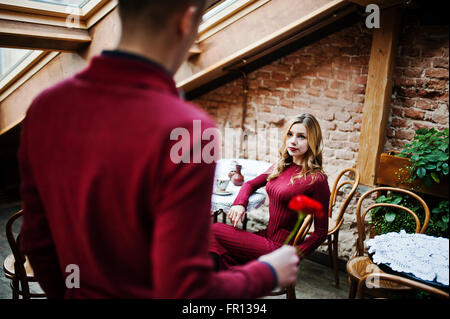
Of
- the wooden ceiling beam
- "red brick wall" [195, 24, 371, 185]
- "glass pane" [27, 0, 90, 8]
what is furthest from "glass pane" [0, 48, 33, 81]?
"red brick wall" [195, 24, 371, 185]

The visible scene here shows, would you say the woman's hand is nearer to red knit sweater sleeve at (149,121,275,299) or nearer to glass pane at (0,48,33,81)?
red knit sweater sleeve at (149,121,275,299)

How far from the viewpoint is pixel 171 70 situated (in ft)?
2.58

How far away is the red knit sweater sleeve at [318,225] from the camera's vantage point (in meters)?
2.29

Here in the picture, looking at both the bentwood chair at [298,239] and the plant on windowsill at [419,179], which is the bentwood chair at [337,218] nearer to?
the plant on windowsill at [419,179]

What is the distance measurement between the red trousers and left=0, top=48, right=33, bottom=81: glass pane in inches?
89.1

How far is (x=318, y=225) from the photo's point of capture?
234cm

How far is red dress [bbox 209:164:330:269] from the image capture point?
2314mm

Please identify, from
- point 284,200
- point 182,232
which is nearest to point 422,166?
point 284,200

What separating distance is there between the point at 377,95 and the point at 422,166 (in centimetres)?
77

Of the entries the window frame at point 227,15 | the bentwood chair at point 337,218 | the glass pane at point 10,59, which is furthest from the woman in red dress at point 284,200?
the glass pane at point 10,59

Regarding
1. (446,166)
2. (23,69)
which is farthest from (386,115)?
(23,69)

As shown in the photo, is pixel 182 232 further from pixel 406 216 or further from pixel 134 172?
pixel 406 216
